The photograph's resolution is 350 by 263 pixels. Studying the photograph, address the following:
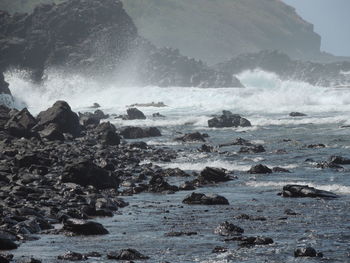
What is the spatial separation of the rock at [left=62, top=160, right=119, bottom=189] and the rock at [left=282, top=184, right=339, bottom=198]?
7481 millimetres

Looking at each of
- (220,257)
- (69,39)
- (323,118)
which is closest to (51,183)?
(220,257)

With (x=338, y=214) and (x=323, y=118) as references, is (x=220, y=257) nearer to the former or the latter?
(x=338, y=214)

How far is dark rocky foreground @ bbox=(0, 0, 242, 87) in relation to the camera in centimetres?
13700

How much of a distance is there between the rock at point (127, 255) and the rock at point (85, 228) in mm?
3025

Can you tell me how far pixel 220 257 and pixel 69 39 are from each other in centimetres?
13498

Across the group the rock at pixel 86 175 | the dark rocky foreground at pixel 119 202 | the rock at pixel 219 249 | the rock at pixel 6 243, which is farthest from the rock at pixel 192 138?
the rock at pixel 6 243

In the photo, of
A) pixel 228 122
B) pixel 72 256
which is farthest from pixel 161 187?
pixel 228 122

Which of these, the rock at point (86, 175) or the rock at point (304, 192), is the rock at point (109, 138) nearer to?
the rock at point (86, 175)

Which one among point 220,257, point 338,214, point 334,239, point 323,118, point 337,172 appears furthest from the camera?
point 323,118

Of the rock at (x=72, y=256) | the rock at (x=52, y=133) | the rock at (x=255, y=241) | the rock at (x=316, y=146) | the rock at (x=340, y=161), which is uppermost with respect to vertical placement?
the rock at (x=52, y=133)

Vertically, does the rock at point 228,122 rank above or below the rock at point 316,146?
above

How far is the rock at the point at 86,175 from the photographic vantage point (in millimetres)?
29781

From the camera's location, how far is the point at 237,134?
57.8m

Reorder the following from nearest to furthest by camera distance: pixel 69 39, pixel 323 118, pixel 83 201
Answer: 1. pixel 83 201
2. pixel 323 118
3. pixel 69 39
